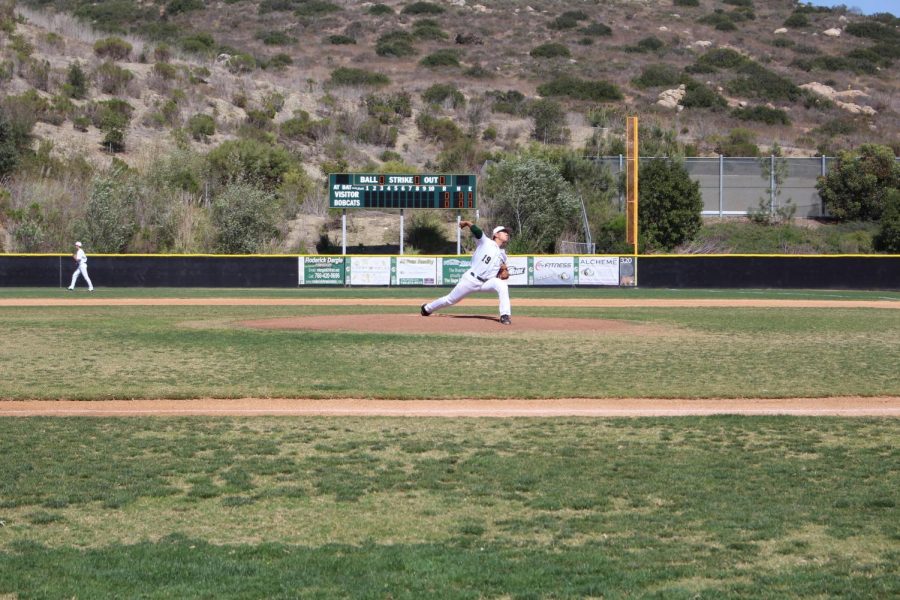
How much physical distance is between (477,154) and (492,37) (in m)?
35.4

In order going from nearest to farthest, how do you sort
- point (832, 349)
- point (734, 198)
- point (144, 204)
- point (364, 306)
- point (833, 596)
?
point (833, 596) < point (832, 349) < point (364, 306) < point (144, 204) < point (734, 198)

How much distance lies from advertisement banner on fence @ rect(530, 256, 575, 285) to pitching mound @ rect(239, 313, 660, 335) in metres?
17.3

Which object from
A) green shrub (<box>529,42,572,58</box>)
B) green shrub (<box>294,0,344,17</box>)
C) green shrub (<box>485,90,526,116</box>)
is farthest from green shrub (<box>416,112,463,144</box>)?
green shrub (<box>294,0,344,17</box>)

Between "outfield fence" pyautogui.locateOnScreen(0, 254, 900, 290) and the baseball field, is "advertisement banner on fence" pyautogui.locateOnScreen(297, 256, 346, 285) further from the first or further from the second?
the baseball field

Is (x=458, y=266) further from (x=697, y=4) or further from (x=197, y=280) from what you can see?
(x=697, y=4)

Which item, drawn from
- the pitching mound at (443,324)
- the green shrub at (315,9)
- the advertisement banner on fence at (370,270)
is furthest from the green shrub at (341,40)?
the pitching mound at (443,324)

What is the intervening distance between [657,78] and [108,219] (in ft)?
164

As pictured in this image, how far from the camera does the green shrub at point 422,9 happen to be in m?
100

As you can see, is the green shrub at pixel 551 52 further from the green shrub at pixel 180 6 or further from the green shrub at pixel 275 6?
the green shrub at pixel 180 6

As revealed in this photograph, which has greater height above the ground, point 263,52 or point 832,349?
point 263,52

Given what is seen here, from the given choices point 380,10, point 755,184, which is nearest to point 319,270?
point 755,184

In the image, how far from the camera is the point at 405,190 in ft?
136

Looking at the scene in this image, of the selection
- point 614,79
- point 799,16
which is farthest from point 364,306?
point 799,16

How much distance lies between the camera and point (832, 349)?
653 inches
